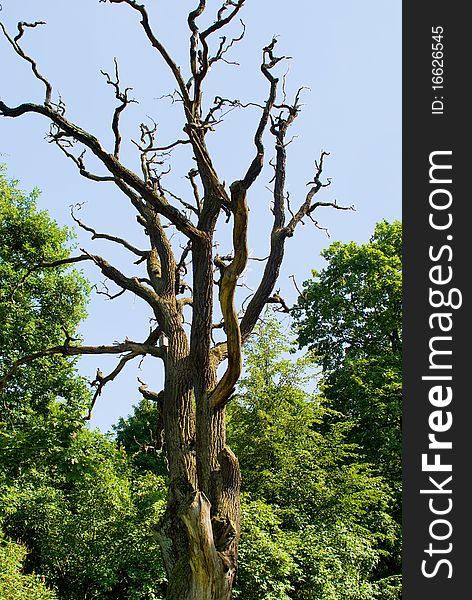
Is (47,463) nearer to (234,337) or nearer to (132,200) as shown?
(132,200)

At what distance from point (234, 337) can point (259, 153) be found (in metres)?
2.09

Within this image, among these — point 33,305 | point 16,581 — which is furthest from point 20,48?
point 33,305

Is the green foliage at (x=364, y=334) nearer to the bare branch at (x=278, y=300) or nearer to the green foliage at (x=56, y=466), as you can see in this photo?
the green foliage at (x=56, y=466)

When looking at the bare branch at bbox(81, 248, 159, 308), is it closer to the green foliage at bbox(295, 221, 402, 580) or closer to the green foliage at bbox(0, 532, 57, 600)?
the green foliage at bbox(0, 532, 57, 600)

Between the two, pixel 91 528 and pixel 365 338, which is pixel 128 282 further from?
pixel 365 338

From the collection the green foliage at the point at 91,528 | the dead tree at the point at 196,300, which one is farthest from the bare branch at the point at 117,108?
the green foliage at the point at 91,528

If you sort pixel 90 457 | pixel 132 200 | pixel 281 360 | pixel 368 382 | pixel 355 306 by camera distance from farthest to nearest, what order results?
1. pixel 355 306
2. pixel 368 382
3. pixel 281 360
4. pixel 90 457
5. pixel 132 200

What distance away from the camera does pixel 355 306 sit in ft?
72.9

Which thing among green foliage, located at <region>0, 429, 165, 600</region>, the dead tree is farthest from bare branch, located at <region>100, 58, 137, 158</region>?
green foliage, located at <region>0, 429, 165, 600</region>

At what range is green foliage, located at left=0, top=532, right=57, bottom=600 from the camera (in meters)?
11.0

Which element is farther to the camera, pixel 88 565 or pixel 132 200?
pixel 88 565

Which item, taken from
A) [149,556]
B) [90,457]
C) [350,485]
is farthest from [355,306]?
[149,556]

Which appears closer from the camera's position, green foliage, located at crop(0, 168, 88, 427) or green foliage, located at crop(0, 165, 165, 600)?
green foliage, located at crop(0, 165, 165, 600)

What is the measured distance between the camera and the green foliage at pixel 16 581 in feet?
36.1
